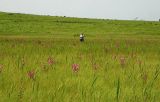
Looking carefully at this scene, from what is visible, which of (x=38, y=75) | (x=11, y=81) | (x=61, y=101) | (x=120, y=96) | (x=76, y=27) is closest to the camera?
(x=61, y=101)

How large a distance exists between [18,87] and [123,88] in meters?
1.46

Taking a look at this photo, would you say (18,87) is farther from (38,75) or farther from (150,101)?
(150,101)

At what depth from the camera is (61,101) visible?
324 centimetres

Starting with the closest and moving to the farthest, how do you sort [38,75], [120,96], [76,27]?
1. [120,96]
2. [38,75]
3. [76,27]

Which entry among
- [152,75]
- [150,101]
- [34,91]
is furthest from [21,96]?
[152,75]

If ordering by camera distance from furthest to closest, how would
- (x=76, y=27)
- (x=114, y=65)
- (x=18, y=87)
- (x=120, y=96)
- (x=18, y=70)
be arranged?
(x=76, y=27)
(x=114, y=65)
(x=18, y=70)
(x=18, y=87)
(x=120, y=96)

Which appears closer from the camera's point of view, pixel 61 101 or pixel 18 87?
pixel 61 101

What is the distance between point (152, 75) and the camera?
5289 millimetres

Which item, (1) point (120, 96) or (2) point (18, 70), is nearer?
(1) point (120, 96)

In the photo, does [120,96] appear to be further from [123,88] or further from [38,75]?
[38,75]

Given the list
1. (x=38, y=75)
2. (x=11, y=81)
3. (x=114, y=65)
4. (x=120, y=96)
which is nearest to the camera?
(x=120, y=96)

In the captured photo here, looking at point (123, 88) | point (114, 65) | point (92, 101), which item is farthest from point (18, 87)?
point (114, 65)

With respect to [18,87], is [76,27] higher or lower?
lower

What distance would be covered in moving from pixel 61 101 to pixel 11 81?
1.38m
